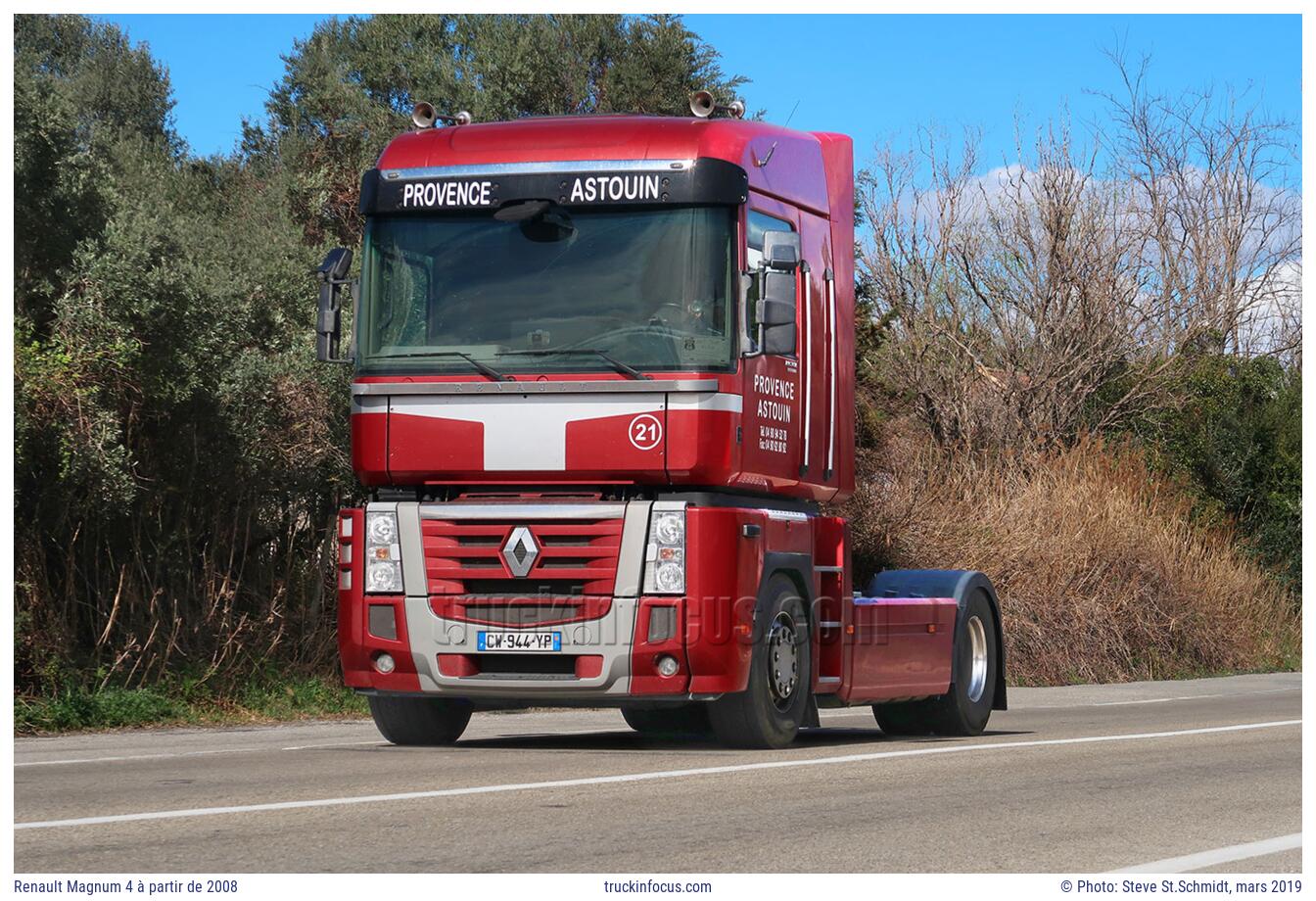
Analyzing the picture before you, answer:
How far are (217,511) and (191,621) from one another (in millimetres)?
1237

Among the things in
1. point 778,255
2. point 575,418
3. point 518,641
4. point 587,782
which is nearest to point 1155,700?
point 778,255

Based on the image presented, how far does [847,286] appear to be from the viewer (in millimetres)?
15398

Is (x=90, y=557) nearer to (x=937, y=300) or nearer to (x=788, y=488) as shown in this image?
(x=788, y=488)

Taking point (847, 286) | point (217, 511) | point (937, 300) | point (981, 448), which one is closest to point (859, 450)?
point (981, 448)

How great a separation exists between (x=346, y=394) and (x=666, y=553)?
8190 millimetres

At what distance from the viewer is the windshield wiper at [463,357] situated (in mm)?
13117

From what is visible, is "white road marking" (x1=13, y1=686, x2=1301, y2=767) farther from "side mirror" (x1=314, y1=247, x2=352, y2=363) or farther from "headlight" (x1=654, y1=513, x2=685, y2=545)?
"headlight" (x1=654, y1=513, x2=685, y2=545)

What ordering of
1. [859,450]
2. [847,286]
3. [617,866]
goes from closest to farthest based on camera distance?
[617,866]
[847,286]
[859,450]

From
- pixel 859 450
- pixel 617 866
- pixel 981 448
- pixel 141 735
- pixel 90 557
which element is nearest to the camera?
pixel 617 866

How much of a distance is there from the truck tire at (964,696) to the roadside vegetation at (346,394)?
563 cm

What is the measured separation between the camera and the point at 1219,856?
8.59 meters

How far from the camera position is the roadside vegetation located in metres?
18.3

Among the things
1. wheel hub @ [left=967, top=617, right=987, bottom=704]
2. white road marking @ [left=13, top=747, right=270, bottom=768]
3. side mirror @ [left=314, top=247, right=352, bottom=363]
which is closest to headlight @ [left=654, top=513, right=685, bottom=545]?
side mirror @ [left=314, top=247, right=352, bottom=363]

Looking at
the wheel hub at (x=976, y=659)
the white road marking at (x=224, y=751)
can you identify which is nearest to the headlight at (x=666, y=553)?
the white road marking at (x=224, y=751)
